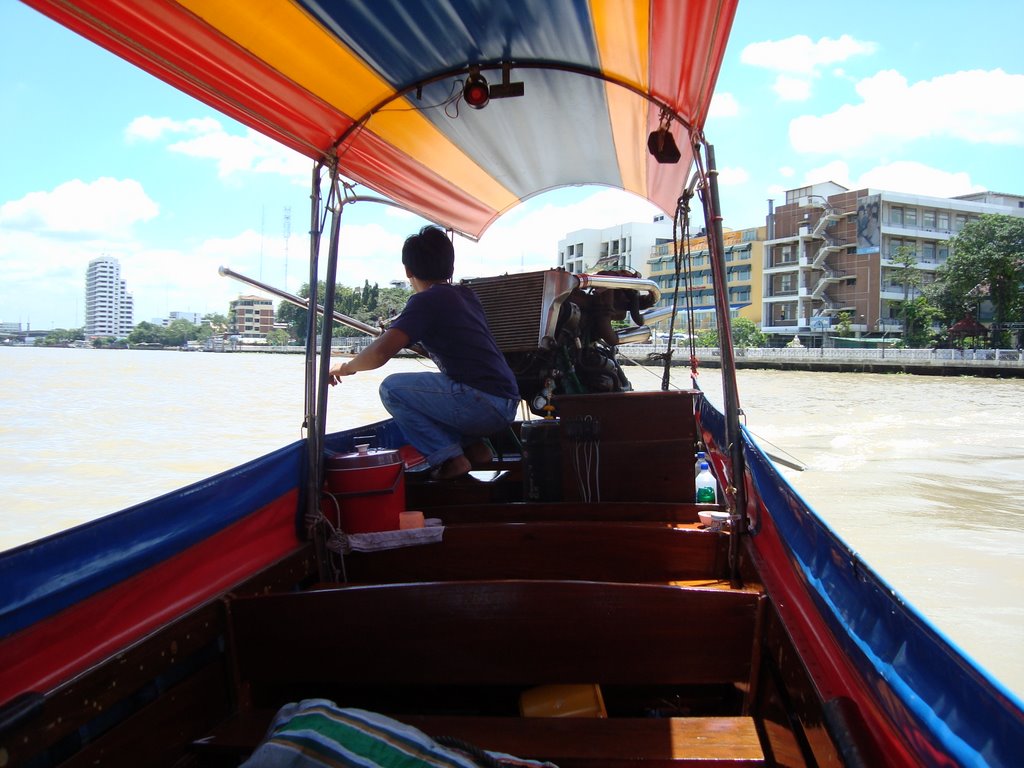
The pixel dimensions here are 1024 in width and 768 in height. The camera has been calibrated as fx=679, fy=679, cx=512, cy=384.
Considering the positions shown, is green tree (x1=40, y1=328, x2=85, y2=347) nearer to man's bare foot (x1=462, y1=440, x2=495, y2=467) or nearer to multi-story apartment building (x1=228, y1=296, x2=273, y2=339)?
multi-story apartment building (x1=228, y1=296, x2=273, y2=339)

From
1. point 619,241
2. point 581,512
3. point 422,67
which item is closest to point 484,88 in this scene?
point 422,67

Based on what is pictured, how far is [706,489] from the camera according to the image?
10.1ft

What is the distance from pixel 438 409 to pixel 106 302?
106 metres

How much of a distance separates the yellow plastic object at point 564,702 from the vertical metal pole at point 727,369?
2.25 ft

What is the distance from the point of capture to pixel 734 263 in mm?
57531

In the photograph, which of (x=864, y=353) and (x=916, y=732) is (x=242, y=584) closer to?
(x=916, y=732)

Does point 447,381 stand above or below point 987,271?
below

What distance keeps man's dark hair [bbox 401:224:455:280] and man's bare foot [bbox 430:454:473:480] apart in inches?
30.4

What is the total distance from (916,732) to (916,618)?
6.0 inches

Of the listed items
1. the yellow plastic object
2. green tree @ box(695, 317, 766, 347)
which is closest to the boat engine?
the yellow plastic object

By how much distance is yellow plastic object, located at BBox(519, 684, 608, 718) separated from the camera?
1680 mm

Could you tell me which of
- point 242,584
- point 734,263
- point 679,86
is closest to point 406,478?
point 242,584

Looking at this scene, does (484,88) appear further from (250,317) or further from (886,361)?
(250,317)

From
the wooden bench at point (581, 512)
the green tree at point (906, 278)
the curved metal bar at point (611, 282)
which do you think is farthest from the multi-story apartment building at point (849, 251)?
the wooden bench at point (581, 512)
